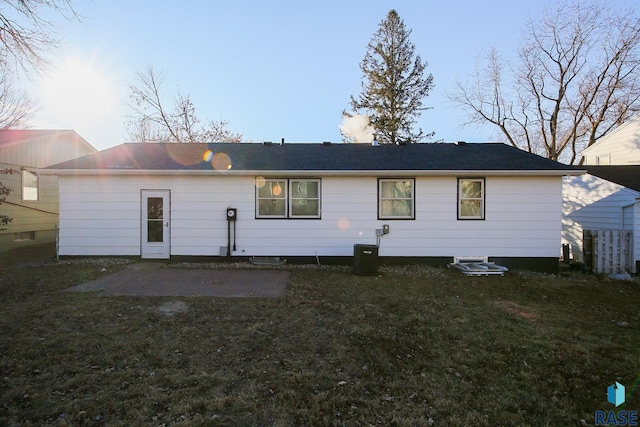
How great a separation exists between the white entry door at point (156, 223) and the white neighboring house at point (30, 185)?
5422 millimetres

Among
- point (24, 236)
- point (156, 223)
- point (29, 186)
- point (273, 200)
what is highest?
point (29, 186)

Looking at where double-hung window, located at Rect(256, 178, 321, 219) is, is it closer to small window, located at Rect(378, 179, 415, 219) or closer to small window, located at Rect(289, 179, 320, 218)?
small window, located at Rect(289, 179, 320, 218)

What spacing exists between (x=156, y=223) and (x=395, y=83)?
67.3ft

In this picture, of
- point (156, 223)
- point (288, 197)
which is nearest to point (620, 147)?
point (288, 197)

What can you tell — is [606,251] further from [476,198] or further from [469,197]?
[469,197]

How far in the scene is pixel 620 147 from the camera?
51.2ft

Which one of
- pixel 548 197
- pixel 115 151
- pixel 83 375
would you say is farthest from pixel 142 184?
pixel 548 197

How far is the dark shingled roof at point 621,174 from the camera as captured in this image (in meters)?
11.0

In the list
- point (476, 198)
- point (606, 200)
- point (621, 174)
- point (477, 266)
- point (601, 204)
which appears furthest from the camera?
point (621, 174)

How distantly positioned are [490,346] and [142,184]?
959 cm

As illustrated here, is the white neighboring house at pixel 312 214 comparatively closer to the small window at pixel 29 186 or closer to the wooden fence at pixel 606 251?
the wooden fence at pixel 606 251

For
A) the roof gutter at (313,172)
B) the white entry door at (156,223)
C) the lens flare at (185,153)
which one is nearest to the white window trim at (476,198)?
the roof gutter at (313,172)

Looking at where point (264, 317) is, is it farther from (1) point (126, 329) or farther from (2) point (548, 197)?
(2) point (548, 197)

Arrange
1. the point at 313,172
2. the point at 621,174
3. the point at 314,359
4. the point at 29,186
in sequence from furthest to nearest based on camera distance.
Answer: the point at 29,186, the point at 621,174, the point at 313,172, the point at 314,359
